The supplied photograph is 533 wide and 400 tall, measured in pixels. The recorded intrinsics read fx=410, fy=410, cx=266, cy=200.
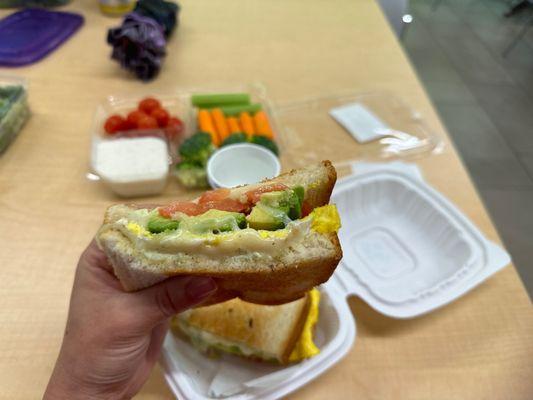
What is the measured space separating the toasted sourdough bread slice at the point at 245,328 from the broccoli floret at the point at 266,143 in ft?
3.35

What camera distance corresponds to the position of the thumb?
1.18 m

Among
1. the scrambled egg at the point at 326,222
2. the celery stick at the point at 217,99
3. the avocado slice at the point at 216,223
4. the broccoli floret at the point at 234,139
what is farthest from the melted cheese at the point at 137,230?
the celery stick at the point at 217,99

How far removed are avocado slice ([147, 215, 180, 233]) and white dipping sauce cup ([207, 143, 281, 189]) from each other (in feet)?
3.39

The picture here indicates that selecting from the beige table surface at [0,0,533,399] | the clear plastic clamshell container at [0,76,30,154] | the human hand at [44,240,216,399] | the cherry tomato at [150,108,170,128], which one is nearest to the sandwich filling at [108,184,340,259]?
the human hand at [44,240,216,399]

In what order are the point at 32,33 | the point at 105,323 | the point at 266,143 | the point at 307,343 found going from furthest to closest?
the point at 32,33
the point at 266,143
the point at 307,343
the point at 105,323

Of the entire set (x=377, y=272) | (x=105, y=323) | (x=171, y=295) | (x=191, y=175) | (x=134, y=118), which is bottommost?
(x=377, y=272)

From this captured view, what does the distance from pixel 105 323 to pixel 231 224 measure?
19.2 inches

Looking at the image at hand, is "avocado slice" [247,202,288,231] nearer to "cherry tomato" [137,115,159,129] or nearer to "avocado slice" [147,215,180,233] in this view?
"avocado slice" [147,215,180,233]

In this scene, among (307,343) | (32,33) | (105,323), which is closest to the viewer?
(105,323)

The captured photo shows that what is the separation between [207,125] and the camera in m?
2.55

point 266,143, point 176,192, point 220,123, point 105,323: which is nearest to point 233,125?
point 220,123

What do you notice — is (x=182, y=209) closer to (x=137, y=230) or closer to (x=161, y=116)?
(x=137, y=230)

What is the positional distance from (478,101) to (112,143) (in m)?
4.55

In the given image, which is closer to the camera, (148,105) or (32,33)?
(148,105)
